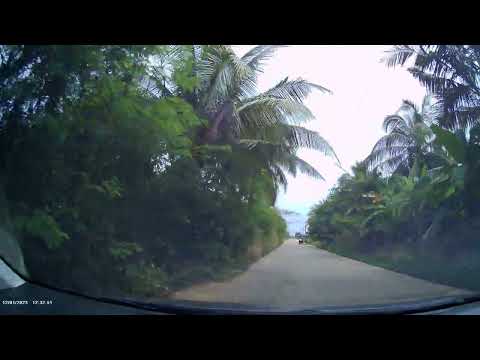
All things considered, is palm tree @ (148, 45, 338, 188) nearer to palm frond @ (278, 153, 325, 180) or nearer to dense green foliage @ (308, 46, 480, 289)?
palm frond @ (278, 153, 325, 180)

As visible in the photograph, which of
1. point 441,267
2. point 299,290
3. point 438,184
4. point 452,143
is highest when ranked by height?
point 452,143

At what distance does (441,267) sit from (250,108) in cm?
624

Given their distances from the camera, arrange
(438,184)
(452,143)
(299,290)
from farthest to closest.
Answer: (438,184), (452,143), (299,290)

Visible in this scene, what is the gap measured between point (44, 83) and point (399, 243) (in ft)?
42.4

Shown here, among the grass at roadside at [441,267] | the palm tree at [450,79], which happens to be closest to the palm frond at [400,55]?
the palm tree at [450,79]

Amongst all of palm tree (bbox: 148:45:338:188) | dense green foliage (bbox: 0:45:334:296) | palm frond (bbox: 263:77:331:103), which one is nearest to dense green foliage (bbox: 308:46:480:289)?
palm frond (bbox: 263:77:331:103)

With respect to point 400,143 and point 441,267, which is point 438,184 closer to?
point 441,267

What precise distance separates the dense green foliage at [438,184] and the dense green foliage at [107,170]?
4987 mm

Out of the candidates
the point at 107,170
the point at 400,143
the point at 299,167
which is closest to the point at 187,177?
the point at 107,170

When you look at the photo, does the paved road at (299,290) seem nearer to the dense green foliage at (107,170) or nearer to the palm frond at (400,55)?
the dense green foliage at (107,170)

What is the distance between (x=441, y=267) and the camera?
33.2 feet

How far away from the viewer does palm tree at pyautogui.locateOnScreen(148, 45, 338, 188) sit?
32.4 ft

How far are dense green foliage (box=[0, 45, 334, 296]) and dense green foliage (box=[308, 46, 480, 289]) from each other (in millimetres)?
4987
